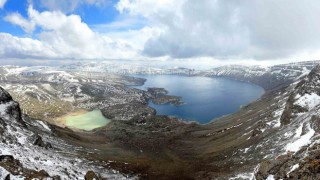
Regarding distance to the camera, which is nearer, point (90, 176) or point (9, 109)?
point (90, 176)

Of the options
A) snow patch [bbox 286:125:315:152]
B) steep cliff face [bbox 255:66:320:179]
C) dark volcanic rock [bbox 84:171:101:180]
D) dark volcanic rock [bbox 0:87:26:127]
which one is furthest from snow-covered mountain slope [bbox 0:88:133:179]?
snow patch [bbox 286:125:315:152]

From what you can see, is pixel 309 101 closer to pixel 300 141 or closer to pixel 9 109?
pixel 300 141

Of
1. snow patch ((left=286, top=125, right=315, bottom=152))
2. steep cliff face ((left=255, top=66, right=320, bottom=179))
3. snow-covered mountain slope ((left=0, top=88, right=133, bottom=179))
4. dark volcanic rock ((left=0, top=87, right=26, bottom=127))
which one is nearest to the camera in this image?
steep cliff face ((left=255, top=66, right=320, bottom=179))

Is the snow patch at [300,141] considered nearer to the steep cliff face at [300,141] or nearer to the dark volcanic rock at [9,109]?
the steep cliff face at [300,141]

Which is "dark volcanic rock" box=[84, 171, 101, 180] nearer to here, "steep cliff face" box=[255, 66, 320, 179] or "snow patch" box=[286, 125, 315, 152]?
"steep cliff face" box=[255, 66, 320, 179]

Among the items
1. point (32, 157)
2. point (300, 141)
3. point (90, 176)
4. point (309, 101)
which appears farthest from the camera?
point (309, 101)

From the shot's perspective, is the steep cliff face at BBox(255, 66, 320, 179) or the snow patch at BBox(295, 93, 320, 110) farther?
the snow patch at BBox(295, 93, 320, 110)

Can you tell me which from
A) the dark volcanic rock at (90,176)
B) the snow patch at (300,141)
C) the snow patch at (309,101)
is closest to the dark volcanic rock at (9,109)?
the dark volcanic rock at (90,176)

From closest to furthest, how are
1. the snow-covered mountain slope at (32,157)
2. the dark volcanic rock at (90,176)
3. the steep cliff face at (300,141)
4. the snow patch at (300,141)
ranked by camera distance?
the steep cliff face at (300,141) → the snow-covered mountain slope at (32,157) → the dark volcanic rock at (90,176) → the snow patch at (300,141)

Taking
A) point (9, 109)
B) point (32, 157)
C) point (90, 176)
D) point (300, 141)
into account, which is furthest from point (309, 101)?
point (9, 109)
